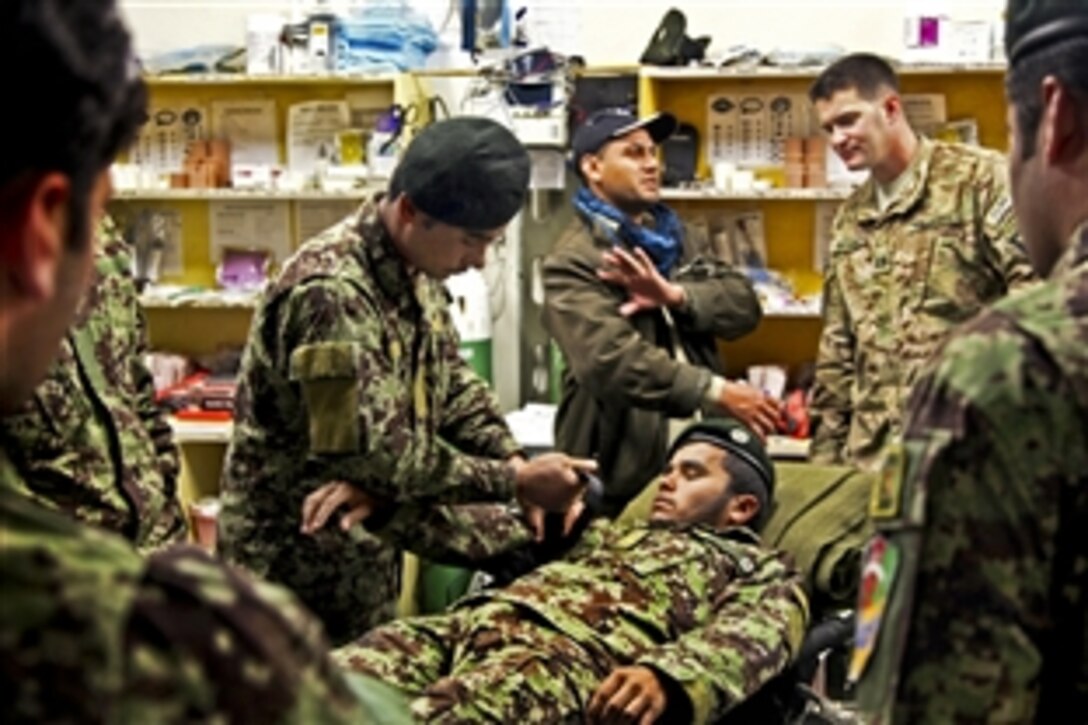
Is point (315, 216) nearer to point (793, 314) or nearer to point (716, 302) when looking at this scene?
point (793, 314)

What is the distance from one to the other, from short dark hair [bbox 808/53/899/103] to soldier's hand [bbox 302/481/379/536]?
1.76 meters

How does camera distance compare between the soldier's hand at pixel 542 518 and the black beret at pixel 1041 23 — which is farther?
the soldier's hand at pixel 542 518

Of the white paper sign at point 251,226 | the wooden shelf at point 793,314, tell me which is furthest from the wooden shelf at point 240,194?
the wooden shelf at point 793,314

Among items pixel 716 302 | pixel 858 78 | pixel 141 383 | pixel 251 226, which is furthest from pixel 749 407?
pixel 251 226

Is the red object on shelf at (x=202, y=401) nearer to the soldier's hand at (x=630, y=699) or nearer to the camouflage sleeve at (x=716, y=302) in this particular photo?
the camouflage sleeve at (x=716, y=302)

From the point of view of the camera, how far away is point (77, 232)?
0.88 metres

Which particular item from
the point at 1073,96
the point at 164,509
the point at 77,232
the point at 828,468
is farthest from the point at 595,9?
the point at 77,232

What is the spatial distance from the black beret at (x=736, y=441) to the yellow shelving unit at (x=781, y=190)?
1.62 meters

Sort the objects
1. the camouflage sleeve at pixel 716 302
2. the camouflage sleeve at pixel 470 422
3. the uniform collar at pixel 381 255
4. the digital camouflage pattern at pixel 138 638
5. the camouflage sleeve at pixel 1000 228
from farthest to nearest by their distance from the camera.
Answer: the camouflage sleeve at pixel 716 302 < the camouflage sleeve at pixel 1000 228 < the camouflage sleeve at pixel 470 422 < the uniform collar at pixel 381 255 < the digital camouflage pattern at pixel 138 638

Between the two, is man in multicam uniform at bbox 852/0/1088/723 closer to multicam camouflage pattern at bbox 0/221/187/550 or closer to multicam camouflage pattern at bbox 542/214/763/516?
multicam camouflage pattern at bbox 0/221/187/550

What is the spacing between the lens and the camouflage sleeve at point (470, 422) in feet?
10.4

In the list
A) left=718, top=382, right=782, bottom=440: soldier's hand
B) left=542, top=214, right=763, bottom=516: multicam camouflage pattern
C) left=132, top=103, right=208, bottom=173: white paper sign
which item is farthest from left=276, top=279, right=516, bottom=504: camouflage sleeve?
left=132, top=103, right=208, bottom=173: white paper sign

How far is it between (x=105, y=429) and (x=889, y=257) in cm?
214

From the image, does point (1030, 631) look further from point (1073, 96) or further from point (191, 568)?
point (191, 568)
